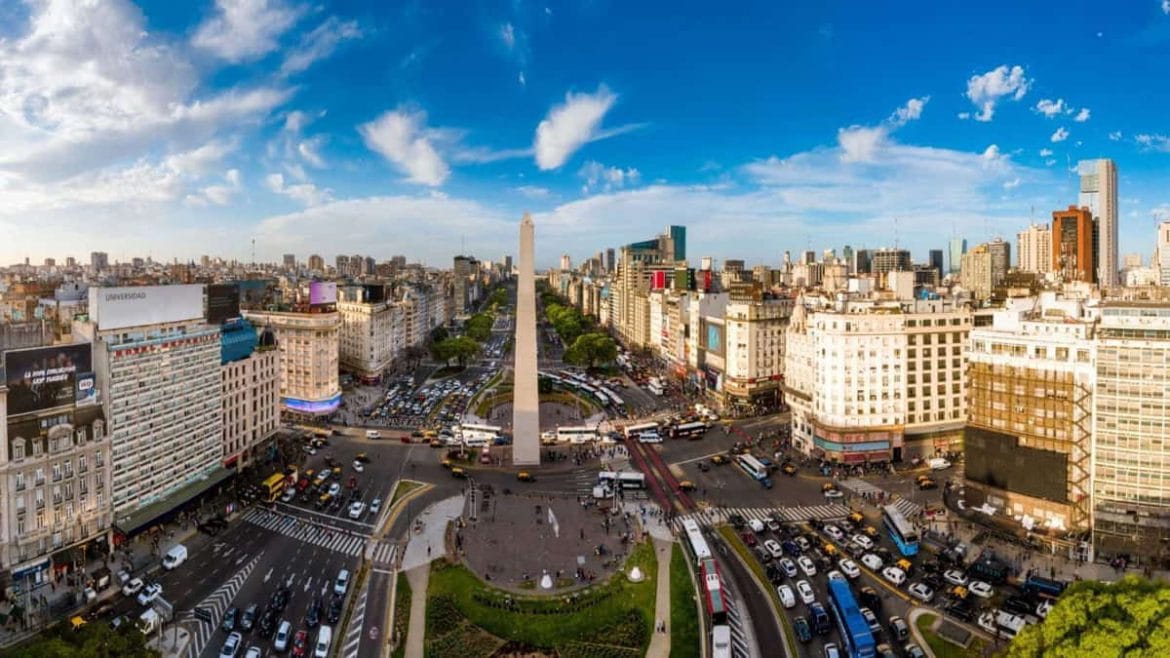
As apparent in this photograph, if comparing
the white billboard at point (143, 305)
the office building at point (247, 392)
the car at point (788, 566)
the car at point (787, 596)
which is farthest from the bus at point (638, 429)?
the white billboard at point (143, 305)

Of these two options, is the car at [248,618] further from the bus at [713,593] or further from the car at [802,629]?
the car at [802,629]

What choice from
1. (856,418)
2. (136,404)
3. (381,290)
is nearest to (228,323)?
(136,404)

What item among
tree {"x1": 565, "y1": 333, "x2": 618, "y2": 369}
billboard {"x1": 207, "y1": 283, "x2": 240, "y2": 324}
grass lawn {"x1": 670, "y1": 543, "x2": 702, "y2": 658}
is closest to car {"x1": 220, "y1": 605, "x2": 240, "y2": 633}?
grass lawn {"x1": 670, "y1": 543, "x2": 702, "y2": 658}

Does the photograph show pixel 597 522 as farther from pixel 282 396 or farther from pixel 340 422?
pixel 282 396

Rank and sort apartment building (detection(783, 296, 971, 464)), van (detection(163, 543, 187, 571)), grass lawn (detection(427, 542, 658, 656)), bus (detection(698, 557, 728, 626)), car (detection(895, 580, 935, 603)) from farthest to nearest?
apartment building (detection(783, 296, 971, 464))
van (detection(163, 543, 187, 571))
car (detection(895, 580, 935, 603))
bus (detection(698, 557, 728, 626))
grass lawn (detection(427, 542, 658, 656))

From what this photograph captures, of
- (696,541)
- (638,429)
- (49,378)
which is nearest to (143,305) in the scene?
(49,378)

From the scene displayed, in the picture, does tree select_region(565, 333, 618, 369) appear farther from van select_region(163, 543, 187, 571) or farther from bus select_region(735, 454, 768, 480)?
van select_region(163, 543, 187, 571)
